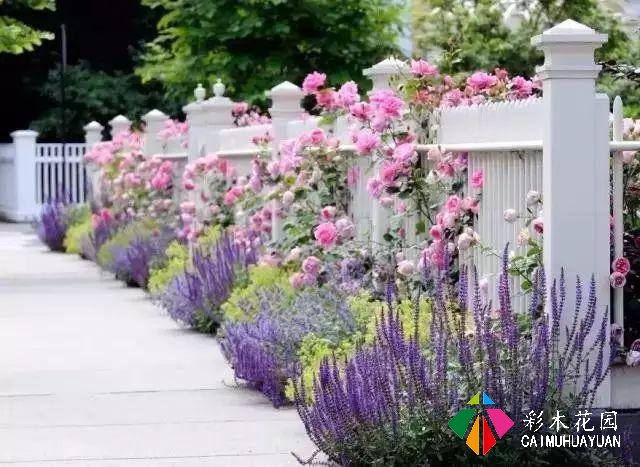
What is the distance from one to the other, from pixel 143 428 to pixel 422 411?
2161 mm

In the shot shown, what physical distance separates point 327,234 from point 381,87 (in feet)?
3.14

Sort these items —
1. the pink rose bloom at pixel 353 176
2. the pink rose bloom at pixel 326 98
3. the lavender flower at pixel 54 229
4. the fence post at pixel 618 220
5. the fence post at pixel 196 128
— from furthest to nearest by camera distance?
the lavender flower at pixel 54 229, the fence post at pixel 196 128, the pink rose bloom at pixel 326 98, the pink rose bloom at pixel 353 176, the fence post at pixel 618 220

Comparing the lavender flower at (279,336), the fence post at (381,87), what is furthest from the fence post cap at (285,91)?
the lavender flower at (279,336)

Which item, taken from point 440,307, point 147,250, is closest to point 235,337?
point 440,307

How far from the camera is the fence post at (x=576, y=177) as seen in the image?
6.58 m

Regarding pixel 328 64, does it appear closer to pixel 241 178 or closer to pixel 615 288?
pixel 241 178

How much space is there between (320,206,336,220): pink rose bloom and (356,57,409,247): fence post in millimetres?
476

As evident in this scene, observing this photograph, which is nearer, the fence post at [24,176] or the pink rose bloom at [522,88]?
the pink rose bloom at [522,88]

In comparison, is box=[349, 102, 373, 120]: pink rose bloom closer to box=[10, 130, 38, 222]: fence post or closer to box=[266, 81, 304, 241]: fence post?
box=[266, 81, 304, 241]: fence post

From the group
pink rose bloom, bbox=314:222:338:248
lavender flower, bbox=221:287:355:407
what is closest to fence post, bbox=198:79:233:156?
pink rose bloom, bbox=314:222:338:248

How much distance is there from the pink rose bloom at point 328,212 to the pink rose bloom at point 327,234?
0.49m

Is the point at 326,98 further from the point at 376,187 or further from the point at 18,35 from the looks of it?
the point at 18,35

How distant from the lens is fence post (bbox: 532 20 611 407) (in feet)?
21.6

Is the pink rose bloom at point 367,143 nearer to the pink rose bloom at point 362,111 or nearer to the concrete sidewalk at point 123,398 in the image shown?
the pink rose bloom at point 362,111
